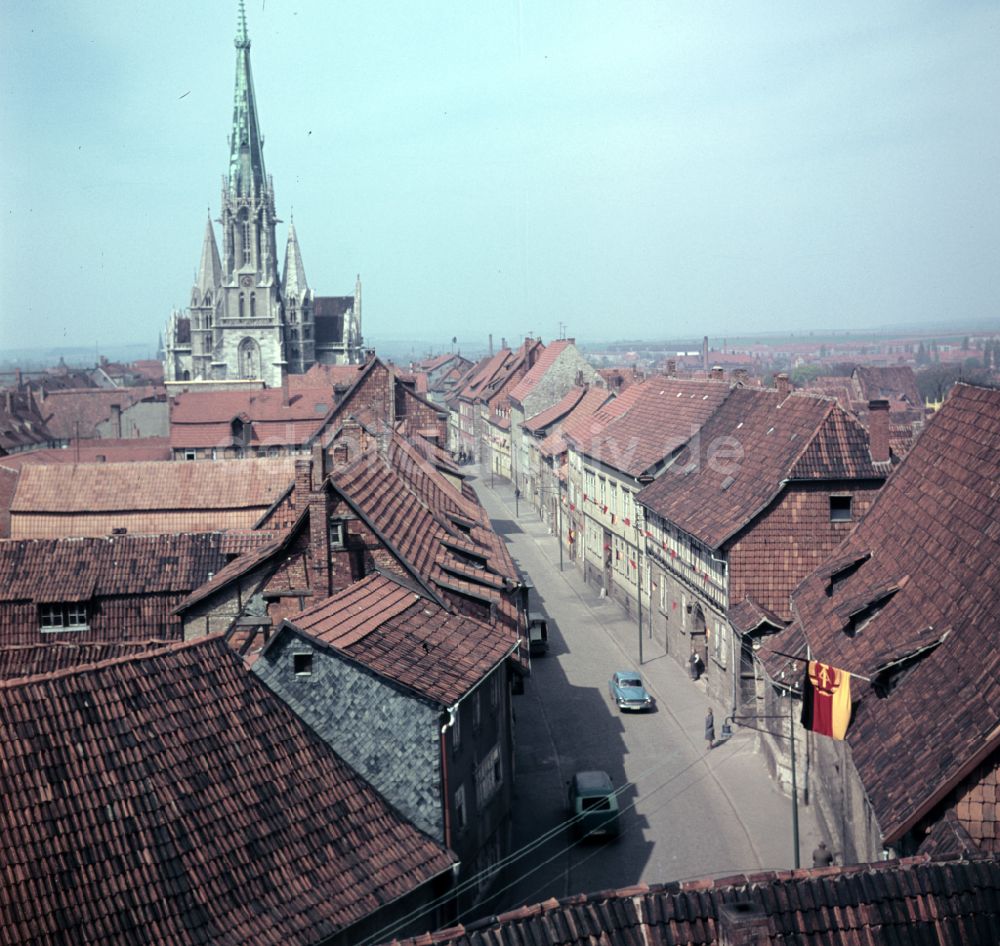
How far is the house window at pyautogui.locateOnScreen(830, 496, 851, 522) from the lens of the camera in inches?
1308

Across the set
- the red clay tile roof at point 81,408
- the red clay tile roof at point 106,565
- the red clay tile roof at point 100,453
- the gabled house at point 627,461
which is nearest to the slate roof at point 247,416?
the red clay tile roof at point 100,453

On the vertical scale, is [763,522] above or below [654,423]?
below

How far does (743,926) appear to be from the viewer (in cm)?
1070

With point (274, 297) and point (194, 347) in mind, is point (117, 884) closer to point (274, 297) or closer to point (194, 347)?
point (274, 297)

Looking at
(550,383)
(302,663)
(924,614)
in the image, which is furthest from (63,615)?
(550,383)

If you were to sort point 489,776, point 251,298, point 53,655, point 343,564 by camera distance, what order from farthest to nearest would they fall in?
1. point 251,298
2. point 53,655
3. point 343,564
4. point 489,776

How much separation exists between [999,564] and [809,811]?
1104 centimetres

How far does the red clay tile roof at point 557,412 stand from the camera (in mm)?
73750

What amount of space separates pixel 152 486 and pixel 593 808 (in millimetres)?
28545

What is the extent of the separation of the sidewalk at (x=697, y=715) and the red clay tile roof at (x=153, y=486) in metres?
12.8

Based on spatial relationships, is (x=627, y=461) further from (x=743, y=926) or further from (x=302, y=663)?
(x=743, y=926)

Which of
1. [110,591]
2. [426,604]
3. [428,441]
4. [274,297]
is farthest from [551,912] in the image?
[274,297]

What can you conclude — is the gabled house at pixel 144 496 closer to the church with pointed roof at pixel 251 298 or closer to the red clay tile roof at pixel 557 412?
the red clay tile roof at pixel 557 412

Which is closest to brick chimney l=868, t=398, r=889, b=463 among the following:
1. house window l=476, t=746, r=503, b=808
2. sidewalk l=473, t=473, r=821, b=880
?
sidewalk l=473, t=473, r=821, b=880
